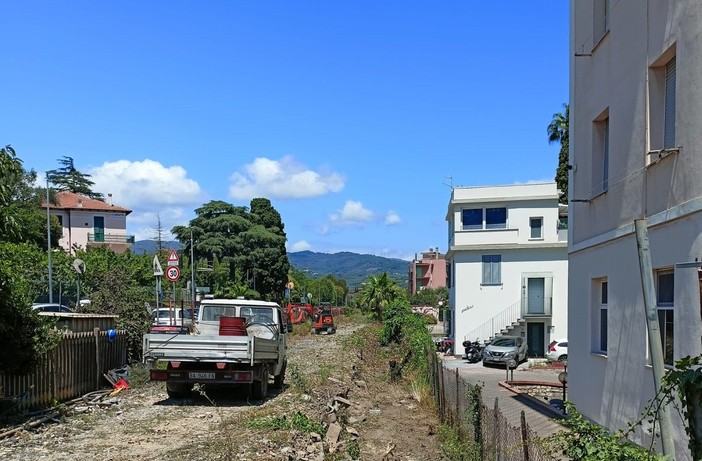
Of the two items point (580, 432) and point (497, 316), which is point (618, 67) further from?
point (497, 316)

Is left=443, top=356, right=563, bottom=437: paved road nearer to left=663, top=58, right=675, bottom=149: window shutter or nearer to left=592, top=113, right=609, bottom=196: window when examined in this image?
left=663, top=58, right=675, bottom=149: window shutter

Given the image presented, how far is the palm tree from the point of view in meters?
51.3

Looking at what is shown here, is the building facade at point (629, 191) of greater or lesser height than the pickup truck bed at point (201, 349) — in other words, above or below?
above

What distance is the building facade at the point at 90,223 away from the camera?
6562cm

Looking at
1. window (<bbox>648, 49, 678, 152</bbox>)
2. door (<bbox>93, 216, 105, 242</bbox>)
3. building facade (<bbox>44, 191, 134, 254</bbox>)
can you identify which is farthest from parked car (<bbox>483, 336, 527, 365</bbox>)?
door (<bbox>93, 216, 105, 242</bbox>)

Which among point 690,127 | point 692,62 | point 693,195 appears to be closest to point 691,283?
point 693,195

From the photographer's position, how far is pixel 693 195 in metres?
8.04

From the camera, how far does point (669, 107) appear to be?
9.30m

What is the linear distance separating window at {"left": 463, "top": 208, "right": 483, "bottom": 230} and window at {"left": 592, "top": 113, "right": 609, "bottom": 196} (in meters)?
29.4

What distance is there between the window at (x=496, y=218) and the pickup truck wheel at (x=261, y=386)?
28268 mm

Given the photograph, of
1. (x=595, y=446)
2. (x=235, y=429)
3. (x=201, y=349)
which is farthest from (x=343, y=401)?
(x=595, y=446)

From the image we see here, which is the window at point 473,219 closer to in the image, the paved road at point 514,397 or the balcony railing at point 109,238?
the paved road at point 514,397

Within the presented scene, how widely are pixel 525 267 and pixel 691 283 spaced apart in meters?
32.9

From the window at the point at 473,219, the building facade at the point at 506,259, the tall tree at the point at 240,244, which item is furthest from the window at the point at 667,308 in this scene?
the tall tree at the point at 240,244
